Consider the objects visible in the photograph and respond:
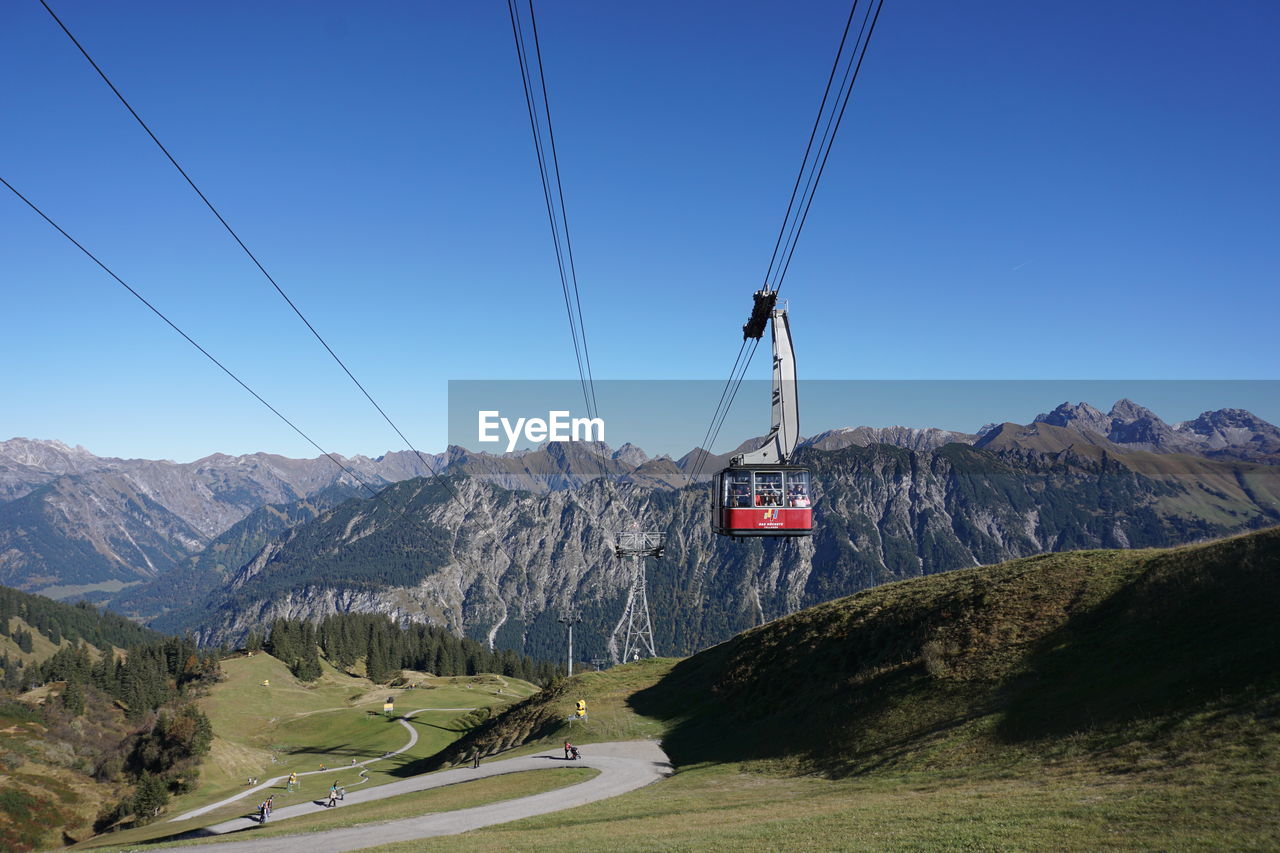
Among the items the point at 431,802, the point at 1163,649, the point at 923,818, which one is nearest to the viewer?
the point at 923,818

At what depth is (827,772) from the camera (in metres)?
39.9

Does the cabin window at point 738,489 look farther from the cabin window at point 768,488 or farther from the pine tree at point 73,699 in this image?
the pine tree at point 73,699

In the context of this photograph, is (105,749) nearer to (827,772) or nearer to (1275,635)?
(827,772)

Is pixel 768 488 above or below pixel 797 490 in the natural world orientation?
above

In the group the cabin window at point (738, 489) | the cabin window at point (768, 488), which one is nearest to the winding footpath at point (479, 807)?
the cabin window at point (738, 489)

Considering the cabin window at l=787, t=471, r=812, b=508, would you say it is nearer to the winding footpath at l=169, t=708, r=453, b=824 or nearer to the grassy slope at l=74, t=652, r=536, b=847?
the grassy slope at l=74, t=652, r=536, b=847

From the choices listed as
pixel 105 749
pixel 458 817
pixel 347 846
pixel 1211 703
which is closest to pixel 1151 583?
pixel 1211 703

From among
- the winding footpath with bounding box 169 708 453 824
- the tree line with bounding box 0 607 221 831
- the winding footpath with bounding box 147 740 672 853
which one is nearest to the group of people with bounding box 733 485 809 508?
the winding footpath with bounding box 147 740 672 853

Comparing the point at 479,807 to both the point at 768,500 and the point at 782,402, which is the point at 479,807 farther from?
the point at 782,402

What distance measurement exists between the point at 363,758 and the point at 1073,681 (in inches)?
3598

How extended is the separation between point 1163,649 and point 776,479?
21320 mm

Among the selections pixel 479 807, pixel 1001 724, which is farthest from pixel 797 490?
pixel 479 807

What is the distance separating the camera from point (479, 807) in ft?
132

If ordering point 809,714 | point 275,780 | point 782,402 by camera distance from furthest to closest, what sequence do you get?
point 275,780
point 809,714
point 782,402
